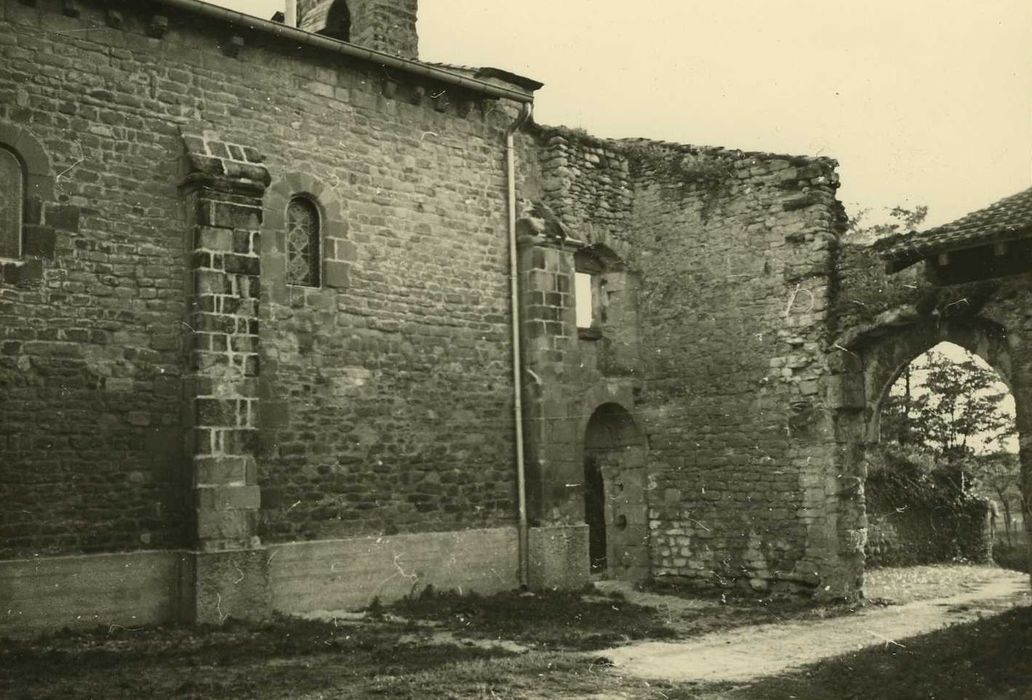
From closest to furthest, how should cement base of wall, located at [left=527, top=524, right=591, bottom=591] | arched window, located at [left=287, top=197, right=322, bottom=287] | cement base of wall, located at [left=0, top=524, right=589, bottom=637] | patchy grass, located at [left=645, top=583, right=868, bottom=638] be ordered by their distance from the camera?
cement base of wall, located at [left=0, top=524, right=589, bottom=637] < patchy grass, located at [left=645, top=583, right=868, bottom=638] < arched window, located at [left=287, top=197, right=322, bottom=287] < cement base of wall, located at [left=527, top=524, right=591, bottom=591]

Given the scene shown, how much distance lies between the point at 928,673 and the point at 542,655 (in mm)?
3226

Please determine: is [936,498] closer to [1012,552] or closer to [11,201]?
[1012,552]

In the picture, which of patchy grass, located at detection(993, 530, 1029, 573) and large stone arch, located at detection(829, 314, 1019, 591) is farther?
patchy grass, located at detection(993, 530, 1029, 573)

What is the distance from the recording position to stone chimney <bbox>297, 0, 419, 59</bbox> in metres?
15.3

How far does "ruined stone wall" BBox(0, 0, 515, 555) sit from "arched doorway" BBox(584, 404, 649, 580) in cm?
267

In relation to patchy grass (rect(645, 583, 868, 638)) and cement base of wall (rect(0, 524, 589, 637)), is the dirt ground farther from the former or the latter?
cement base of wall (rect(0, 524, 589, 637))

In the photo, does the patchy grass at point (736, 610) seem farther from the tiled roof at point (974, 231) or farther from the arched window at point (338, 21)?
the arched window at point (338, 21)

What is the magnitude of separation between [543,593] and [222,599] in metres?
4.44

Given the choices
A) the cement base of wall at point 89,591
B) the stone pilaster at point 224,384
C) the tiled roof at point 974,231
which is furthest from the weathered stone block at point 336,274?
the tiled roof at point 974,231

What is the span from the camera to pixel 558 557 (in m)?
13.5

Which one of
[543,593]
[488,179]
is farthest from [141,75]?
[543,593]

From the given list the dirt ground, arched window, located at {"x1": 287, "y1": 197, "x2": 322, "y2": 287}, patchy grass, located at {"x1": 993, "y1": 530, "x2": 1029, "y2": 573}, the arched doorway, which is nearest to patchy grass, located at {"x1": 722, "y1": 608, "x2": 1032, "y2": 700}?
the dirt ground

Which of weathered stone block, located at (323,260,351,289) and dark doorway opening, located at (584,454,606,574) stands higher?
weathered stone block, located at (323,260,351,289)

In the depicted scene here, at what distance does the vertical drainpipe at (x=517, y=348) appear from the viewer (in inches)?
531
